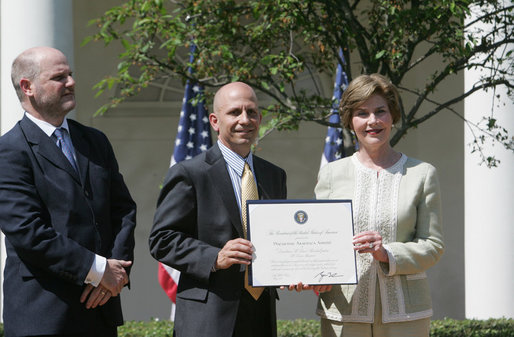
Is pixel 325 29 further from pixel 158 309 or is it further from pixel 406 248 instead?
pixel 158 309

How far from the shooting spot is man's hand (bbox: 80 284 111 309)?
3936 millimetres

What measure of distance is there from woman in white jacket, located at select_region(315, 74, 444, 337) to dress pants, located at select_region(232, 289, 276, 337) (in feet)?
1.16

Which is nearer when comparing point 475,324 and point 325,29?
point 325,29

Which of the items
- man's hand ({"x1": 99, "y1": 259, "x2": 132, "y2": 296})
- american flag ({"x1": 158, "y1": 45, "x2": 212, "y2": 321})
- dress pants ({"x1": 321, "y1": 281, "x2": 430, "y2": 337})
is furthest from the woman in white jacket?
american flag ({"x1": 158, "y1": 45, "x2": 212, "y2": 321})

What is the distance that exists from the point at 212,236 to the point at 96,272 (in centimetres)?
63

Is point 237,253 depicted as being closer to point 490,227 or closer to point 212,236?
point 212,236

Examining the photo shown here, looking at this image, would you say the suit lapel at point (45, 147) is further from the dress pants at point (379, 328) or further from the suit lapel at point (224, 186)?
the dress pants at point (379, 328)

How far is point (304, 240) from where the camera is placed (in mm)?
4008

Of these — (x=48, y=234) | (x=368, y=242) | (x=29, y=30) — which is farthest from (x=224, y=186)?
(x=29, y=30)

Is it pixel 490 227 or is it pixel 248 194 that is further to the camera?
pixel 490 227

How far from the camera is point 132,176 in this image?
12672 mm

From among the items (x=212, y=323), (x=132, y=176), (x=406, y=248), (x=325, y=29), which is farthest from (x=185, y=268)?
(x=132, y=176)

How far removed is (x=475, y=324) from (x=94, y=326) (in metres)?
5.37
